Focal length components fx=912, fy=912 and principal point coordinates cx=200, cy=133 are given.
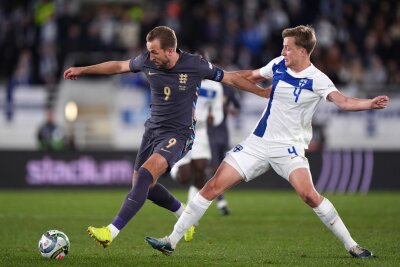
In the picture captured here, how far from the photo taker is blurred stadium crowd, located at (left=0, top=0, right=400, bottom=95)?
78.7 ft

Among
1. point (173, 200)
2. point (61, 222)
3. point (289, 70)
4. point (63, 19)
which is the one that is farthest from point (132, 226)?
point (63, 19)

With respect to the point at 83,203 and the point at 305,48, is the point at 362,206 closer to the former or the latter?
the point at 83,203

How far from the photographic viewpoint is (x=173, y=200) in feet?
34.4

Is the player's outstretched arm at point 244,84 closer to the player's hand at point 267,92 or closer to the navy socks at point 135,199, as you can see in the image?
the player's hand at point 267,92

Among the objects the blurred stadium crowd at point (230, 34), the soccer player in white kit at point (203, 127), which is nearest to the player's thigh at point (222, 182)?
the soccer player in white kit at point (203, 127)

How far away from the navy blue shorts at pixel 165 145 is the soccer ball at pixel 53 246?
1.22m

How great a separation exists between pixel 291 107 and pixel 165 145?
54.7 inches

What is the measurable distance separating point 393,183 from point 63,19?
10.8 meters

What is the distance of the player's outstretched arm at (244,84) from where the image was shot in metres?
9.51

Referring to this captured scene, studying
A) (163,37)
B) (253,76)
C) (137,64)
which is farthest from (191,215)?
(163,37)

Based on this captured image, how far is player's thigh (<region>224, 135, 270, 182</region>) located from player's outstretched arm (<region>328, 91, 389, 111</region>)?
0.88 meters

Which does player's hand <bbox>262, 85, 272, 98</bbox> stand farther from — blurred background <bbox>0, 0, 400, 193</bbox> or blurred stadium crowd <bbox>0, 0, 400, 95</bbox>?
blurred stadium crowd <bbox>0, 0, 400, 95</bbox>

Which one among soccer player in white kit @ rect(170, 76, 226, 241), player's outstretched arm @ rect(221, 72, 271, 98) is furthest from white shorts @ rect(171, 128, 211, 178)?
player's outstretched arm @ rect(221, 72, 271, 98)

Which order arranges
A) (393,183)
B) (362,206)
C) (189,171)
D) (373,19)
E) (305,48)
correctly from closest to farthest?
(305,48), (189,171), (362,206), (393,183), (373,19)
